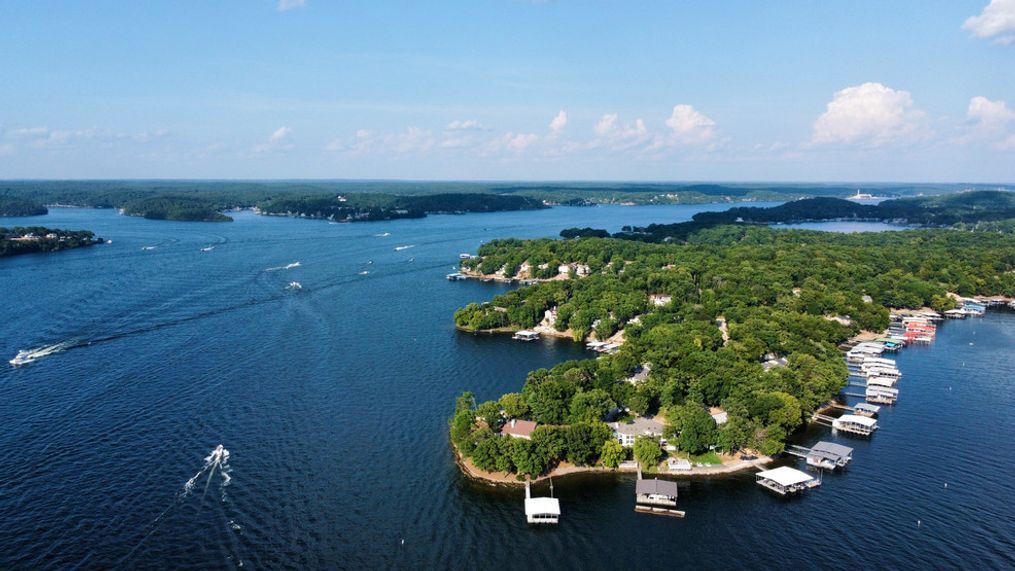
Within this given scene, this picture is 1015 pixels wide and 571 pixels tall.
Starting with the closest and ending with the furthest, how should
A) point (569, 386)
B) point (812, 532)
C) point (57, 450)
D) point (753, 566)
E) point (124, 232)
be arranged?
point (753, 566)
point (812, 532)
point (57, 450)
point (569, 386)
point (124, 232)

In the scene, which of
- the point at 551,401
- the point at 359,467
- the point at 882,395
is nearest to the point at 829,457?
the point at 882,395

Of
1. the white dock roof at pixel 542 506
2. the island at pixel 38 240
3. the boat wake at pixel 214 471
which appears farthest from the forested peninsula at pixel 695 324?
the island at pixel 38 240

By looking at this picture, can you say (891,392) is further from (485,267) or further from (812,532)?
(485,267)

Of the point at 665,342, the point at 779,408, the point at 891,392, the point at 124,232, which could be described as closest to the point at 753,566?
the point at 779,408

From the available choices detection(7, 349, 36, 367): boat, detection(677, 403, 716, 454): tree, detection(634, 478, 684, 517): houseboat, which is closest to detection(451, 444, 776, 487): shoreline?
detection(677, 403, 716, 454): tree

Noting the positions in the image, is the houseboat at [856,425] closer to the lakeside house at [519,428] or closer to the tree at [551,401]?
the tree at [551,401]
